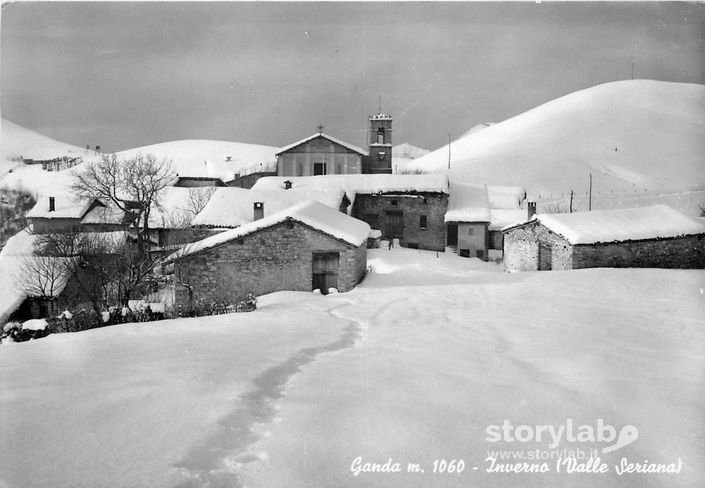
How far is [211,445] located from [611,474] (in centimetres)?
286

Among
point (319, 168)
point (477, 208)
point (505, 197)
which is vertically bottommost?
point (477, 208)

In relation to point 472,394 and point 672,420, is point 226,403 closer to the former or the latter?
point 472,394

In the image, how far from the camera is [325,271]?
1764 centimetres

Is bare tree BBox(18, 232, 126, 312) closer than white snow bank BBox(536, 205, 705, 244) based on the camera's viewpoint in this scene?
No

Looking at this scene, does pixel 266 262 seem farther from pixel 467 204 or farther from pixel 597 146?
pixel 597 146

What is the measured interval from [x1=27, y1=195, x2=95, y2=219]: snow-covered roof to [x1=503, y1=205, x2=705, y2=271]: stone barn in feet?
103

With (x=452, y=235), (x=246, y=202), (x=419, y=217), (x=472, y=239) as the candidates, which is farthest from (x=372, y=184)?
(x=246, y=202)

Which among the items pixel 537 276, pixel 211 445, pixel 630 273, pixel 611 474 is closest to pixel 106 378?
pixel 211 445

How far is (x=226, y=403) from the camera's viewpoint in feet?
14.6

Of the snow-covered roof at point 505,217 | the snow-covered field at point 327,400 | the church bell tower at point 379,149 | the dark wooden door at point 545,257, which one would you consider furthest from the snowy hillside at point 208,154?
the snow-covered field at point 327,400

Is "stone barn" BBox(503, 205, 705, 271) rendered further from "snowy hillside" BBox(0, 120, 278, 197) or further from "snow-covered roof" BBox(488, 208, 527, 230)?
"snowy hillside" BBox(0, 120, 278, 197)

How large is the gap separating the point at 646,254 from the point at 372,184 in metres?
19.4

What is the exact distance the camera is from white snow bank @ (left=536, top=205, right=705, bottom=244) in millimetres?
19422

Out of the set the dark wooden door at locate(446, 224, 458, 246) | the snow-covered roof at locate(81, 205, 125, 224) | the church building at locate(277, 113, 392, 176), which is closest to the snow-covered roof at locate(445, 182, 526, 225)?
the dark wooden door at locate(446, 224, 458, 246)
